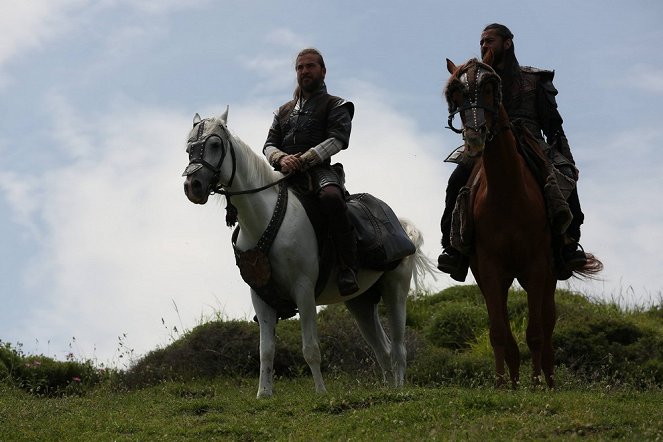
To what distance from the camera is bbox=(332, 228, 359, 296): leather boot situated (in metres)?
12.4

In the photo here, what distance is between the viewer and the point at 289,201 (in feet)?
40.8

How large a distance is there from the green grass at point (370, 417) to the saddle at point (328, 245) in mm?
1159

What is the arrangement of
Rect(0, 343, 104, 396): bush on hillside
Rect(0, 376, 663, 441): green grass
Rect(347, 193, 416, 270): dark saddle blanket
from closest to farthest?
Rect(0, 376, 663, 441): green grass < Rect(347, 193, 416, 270): dark saddle blanket < Rect(0, 343, 104, 396): bush on hillside

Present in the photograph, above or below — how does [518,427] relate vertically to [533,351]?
below

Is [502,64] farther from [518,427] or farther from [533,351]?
[518,427]

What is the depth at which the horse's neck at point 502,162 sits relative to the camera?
1116cm

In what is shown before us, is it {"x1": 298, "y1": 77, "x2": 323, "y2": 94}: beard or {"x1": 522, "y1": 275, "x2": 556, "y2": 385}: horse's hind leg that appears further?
{"x1": 298, "y1": 77, "x2": 323, "y2": 94}: beard

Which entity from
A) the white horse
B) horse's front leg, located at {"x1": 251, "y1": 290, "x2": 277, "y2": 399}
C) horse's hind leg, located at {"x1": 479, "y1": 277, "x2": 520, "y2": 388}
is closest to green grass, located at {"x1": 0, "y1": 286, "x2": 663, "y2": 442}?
horse's front leg, located at {"x1": 251, "y1": 290, "x2": 277, "y2": 399}

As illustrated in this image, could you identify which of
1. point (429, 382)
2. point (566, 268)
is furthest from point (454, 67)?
point (429, 382)

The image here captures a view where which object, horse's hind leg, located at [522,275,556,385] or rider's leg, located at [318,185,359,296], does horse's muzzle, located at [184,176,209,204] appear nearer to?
rider's leg, located at [318,185,359,296]

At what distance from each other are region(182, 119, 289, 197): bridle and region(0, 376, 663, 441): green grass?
215 cm

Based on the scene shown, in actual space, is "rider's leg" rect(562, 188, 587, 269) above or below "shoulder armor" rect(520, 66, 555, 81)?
below

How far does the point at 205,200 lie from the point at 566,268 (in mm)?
3646

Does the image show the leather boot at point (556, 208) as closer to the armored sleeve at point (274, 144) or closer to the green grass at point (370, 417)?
the green grass at point (370, 417)
